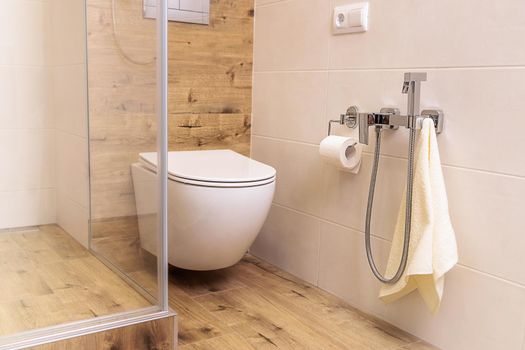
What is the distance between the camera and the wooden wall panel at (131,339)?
1426mm

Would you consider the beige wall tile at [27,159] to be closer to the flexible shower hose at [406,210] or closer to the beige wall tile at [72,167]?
the beige wall tile at [72,167]

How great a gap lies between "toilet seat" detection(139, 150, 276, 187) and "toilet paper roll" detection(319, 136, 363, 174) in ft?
0.70

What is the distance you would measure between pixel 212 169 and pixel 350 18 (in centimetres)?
71

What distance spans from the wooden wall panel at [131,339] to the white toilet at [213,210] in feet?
0.75

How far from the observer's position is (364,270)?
1896 mm

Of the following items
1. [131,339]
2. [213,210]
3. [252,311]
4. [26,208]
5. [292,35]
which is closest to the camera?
[131,339]

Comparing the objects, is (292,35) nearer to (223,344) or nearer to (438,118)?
(438,118)

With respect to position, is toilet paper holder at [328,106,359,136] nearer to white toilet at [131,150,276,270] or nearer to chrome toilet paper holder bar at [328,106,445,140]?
chrome toilet paper holder bar at [328,106,445,140]

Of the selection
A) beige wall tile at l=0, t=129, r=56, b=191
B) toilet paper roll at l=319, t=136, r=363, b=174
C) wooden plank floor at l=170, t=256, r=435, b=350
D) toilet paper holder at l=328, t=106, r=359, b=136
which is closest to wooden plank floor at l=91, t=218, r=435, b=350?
wooden plank floor at l=170, t=256, r=435, b=350

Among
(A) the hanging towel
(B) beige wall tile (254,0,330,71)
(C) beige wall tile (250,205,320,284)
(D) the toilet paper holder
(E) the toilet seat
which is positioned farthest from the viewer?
(C) beige wall tile (250,205,320,284)

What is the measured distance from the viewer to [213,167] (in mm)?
1949

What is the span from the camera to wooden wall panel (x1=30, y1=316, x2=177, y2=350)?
1426 millimetres

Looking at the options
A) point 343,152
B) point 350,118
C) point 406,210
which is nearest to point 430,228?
point 406,210

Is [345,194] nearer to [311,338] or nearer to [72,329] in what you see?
[311,338]
